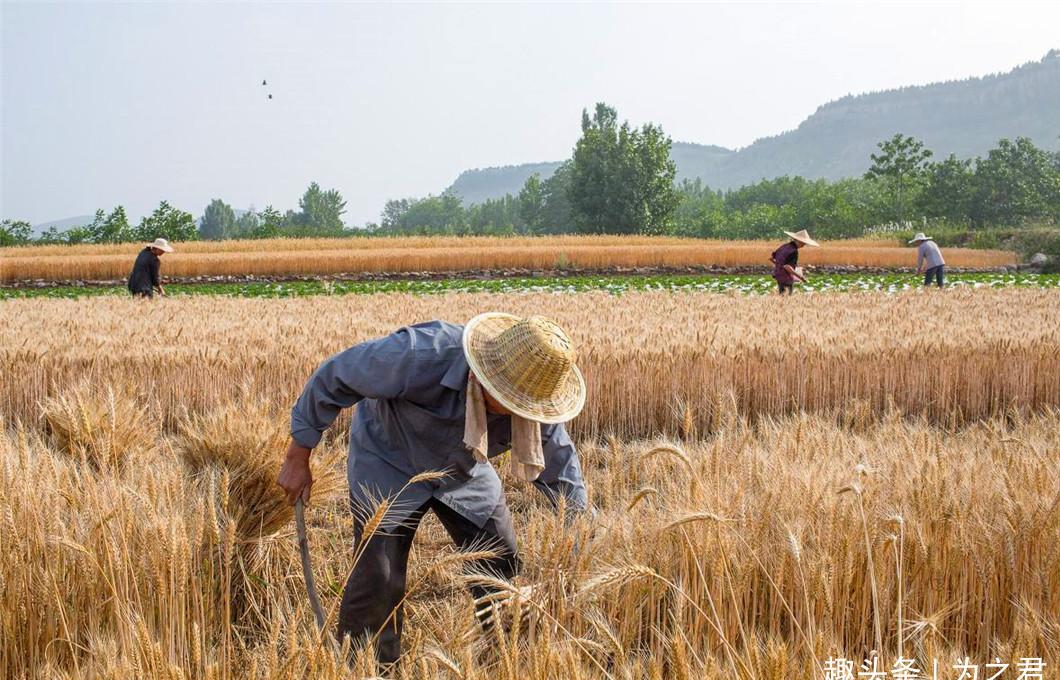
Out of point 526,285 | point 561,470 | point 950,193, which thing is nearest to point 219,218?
point 950,193

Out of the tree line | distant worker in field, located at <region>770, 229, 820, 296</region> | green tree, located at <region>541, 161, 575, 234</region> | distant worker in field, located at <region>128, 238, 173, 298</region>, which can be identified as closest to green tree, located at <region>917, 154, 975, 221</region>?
the tree line

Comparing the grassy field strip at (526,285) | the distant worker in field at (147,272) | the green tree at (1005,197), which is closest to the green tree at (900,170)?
the green tree at (1005,197)

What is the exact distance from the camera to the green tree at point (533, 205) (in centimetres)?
9206

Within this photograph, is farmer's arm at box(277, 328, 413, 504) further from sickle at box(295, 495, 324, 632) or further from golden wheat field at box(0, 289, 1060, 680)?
golden wheat field at box(0, 289, 1060, 680)

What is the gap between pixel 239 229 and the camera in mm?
144875

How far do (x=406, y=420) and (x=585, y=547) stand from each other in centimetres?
85

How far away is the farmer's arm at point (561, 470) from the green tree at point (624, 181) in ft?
194

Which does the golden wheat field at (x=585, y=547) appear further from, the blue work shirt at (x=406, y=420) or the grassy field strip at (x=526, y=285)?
the grassy field strip at (x=526, y=285)

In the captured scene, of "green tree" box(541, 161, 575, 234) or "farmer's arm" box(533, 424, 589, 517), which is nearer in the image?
"farmer's arm" box(533, 424, 589, 517)

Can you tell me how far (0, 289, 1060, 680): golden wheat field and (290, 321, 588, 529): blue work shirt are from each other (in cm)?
33

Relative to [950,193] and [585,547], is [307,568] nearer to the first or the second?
[585,547]

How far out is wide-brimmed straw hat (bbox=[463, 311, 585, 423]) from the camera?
269 cm

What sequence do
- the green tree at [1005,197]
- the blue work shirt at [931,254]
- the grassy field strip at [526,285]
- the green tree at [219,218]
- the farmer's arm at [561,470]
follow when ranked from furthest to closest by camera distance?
1. the green tree at [219,218]
2. the green tree at [1005,197]
3. the grassy field strip at [526,285]
4. the blue work shirt at [931,254]
5. the farmer's arm at [561,470]

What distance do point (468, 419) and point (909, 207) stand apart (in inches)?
2575
